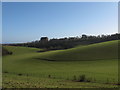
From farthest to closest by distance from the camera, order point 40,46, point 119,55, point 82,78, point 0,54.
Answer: point 40,46, point 0,54, point 119,55, point 82,78

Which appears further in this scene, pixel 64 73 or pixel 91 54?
pixel 91 54

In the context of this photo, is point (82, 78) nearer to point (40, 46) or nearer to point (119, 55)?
point (119, 55)

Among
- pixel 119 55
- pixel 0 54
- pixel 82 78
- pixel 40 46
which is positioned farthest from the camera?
pixel 40 46

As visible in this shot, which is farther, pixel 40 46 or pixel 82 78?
pixel 40 46

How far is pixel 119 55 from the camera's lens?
44.4 metres

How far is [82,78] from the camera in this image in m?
18.3

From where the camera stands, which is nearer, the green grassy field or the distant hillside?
the green grassy field

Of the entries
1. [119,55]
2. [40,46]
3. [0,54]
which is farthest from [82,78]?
[40,46]

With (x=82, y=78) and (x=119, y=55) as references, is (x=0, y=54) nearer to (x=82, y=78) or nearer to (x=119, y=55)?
(x=119, y=55)

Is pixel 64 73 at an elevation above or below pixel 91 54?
below

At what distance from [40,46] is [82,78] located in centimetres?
10032

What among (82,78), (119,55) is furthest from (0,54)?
(82,78)

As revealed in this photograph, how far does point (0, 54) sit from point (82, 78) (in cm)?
5726

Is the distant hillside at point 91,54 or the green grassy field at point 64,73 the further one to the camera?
the distant hillside at point 91,54
